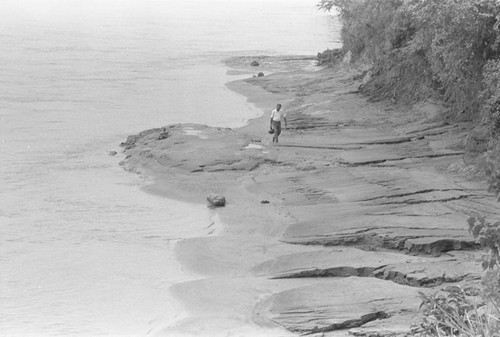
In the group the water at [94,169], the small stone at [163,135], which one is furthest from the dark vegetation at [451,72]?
the small stone at [163,135]

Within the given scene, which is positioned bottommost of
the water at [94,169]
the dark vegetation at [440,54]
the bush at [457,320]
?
the water at [94,169]

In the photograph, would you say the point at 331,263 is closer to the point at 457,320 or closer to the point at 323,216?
the point at 323,216

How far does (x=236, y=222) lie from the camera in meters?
22.6

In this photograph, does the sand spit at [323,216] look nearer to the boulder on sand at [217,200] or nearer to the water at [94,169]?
the boulder on sand at [217,200]

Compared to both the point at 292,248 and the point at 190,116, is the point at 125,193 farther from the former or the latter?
the point at 190,116

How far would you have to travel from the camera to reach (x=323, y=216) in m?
21.4

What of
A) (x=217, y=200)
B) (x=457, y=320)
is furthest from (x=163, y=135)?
(x=457, y=320)

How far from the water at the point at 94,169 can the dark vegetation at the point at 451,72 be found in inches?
259

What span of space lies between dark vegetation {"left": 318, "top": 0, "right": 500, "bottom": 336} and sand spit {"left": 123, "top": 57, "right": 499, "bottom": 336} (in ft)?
3.24

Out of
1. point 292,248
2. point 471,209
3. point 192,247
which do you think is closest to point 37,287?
point 192,247

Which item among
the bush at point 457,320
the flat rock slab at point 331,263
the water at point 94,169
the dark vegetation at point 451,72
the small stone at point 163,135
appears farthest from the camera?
the small stone at point 163,135

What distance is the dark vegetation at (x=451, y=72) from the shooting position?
9.52 metres

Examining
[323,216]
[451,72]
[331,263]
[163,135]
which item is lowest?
[331,263]

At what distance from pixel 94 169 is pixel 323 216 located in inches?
411
